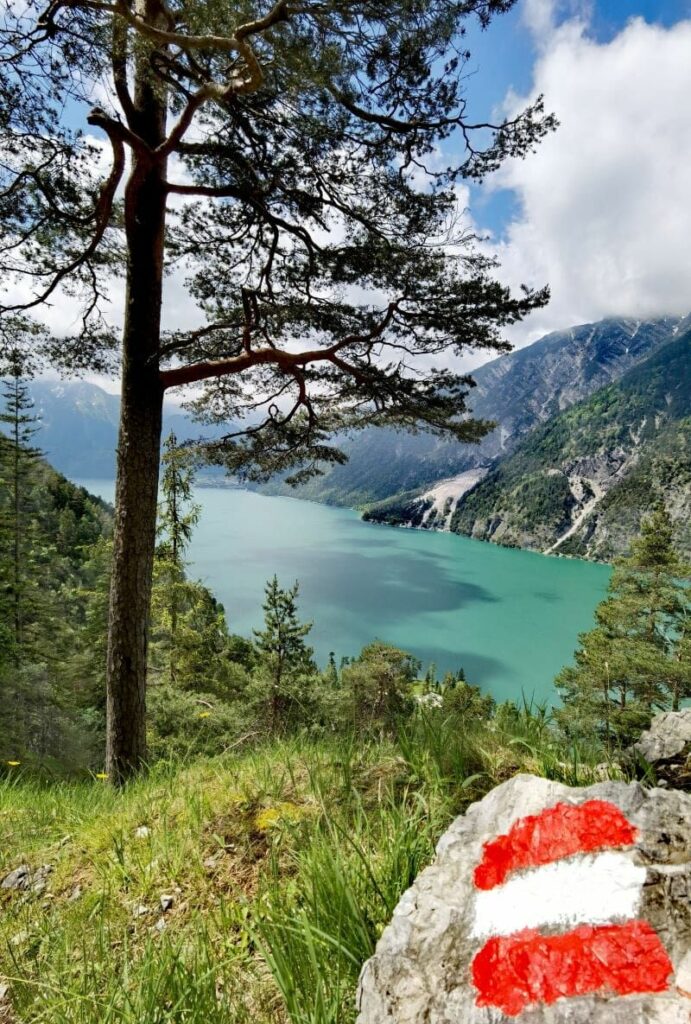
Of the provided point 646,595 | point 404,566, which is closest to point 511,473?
point 404,566

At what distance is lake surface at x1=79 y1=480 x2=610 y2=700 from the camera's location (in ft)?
178

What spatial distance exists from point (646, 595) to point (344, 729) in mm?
14155

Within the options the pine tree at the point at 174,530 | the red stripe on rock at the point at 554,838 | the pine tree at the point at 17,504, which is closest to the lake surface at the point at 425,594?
the pine tree at the point at 174,530

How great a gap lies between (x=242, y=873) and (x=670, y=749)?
4.95ft

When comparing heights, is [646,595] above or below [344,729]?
below

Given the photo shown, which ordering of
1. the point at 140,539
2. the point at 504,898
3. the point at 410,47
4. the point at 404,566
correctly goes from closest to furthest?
the point at 504,898
the point at 410,47
the point at 140,539
the point at 404,566

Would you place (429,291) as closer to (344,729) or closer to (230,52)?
(230,52)

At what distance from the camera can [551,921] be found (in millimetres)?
950

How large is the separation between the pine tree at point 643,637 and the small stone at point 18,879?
12801 mm

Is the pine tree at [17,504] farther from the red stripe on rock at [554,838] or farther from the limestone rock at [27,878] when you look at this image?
the red stripe on rock at [554,838]

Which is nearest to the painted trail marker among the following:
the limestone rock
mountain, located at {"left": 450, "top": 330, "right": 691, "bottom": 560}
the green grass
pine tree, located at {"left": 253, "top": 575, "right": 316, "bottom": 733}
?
the green grass

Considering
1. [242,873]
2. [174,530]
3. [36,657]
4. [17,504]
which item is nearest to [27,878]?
[242,873]

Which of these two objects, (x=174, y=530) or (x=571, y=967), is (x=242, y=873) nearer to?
(x=571, y=967)

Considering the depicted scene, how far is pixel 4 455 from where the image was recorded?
15.0m
